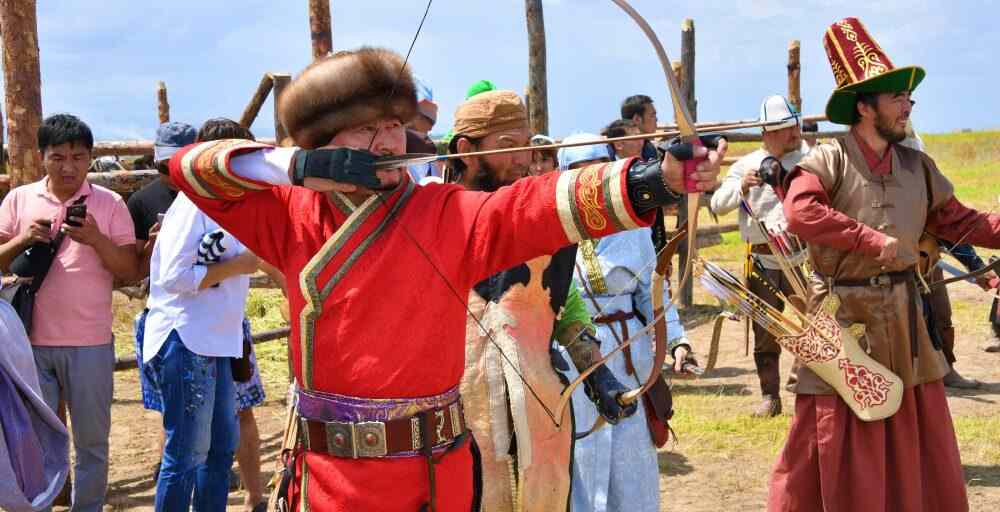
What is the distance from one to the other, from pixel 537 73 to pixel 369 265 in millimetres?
9153

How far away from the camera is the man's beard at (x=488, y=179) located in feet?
12.5

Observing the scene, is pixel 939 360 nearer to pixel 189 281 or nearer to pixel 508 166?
pixel 508 166

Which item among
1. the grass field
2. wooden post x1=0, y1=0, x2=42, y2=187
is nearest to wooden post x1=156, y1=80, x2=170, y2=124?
the grass field

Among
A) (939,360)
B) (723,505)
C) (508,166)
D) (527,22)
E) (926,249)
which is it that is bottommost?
(723,505)

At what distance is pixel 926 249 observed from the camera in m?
5.38

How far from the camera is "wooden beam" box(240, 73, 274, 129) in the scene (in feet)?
26.1

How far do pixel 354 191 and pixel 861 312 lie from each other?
3.03 m

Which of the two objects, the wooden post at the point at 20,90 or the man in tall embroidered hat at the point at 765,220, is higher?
the wooden post at the point at 20,90

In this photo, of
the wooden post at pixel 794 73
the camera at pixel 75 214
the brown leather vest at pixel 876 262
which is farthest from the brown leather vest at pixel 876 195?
the wooden post at pixel 794 73

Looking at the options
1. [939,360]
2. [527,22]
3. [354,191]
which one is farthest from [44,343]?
[527,22]

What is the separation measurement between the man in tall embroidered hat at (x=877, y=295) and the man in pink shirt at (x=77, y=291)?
3.13 metres

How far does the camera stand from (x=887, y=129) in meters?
4.92

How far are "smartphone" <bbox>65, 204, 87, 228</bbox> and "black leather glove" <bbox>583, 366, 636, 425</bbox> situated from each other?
2459 millimetres

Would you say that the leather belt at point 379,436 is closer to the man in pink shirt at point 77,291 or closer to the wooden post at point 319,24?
the man in pink shirt at point 77,291
